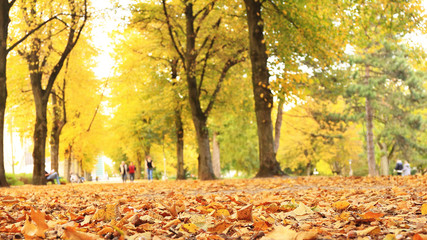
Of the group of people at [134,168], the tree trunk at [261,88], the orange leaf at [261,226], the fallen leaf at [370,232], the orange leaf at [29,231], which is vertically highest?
the tree trunk at [261,88]

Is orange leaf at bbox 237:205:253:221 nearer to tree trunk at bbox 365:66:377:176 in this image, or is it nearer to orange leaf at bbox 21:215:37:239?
orange leaf at bbox 21:215:37:239

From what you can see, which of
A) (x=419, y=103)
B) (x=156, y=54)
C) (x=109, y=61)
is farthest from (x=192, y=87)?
(x=419, y=103)

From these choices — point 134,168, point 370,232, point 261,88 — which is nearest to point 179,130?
point 134,168

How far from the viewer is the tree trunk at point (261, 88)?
16.2m

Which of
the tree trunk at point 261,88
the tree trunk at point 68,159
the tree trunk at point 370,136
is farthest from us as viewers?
the tree trunk at point 68,159

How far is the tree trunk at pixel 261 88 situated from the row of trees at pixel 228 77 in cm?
4

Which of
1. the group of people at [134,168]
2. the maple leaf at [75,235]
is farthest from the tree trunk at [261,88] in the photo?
the group of people at [134,168]

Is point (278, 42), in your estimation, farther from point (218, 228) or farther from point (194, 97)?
point (218, 228)

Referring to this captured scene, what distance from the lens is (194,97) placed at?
22.4 meters

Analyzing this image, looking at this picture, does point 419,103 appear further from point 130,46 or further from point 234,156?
point 130,46

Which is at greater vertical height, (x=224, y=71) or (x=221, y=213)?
(x=224, y=71)

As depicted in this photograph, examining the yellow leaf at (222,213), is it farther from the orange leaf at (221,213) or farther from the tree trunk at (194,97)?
the tree trunk at (194,97)

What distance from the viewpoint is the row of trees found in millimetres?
16406

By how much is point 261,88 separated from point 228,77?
9272mm
